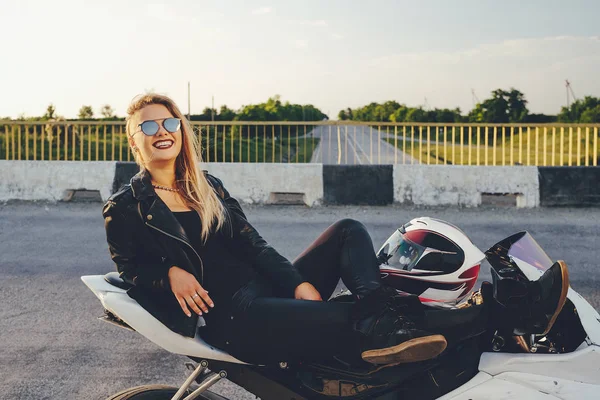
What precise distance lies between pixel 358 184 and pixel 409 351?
22.9 feet

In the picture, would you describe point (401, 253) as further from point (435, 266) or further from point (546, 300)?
point (546, 300)

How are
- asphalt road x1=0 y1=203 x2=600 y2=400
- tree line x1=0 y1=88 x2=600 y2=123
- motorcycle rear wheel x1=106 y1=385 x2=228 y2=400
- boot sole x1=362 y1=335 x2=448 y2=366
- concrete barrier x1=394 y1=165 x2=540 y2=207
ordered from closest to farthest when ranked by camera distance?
boot sole x1=362 y1=335 x2=448 y2=366
motorcycle rear wheel x1=106 y1=385 x2=228 y2=400
asphalt road x1=0 y1=203 x2=600 y2=400
concrete barrier x1=394 y1=165 x2=540 y2=207
tree line x1=0 y1=88 x2=600 y2=123

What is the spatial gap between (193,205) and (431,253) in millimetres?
978

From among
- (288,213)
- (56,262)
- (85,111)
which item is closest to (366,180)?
(288,213)

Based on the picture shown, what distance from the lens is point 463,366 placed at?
2518mm

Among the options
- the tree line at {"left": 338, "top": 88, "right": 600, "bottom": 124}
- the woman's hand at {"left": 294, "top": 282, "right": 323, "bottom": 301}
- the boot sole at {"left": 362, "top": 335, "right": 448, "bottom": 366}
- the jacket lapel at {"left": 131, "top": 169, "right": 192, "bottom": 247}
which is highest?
the tree line at {"left": 338, "top": 88, "right": 600, "bottom": 124}

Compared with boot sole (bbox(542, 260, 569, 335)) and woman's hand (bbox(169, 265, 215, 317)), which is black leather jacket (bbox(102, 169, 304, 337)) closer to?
woman's hand (bbox(169, 265, 215, 317))

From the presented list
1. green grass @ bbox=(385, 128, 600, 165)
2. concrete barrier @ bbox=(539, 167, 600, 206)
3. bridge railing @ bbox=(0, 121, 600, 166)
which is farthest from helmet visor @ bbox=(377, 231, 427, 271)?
green grass @ bbox=(385, 128, 600, 165)

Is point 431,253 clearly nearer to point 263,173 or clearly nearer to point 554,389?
point 554,389

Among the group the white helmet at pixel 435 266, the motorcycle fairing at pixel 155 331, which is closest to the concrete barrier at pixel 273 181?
the white helmet at pixel 435 266

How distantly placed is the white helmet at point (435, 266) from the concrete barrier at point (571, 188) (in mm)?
6854

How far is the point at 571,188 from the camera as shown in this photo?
914 cm

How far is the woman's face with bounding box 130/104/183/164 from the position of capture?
287 cm

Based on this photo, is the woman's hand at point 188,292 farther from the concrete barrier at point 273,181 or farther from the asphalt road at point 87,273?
the concrete barrier at point 273,181
